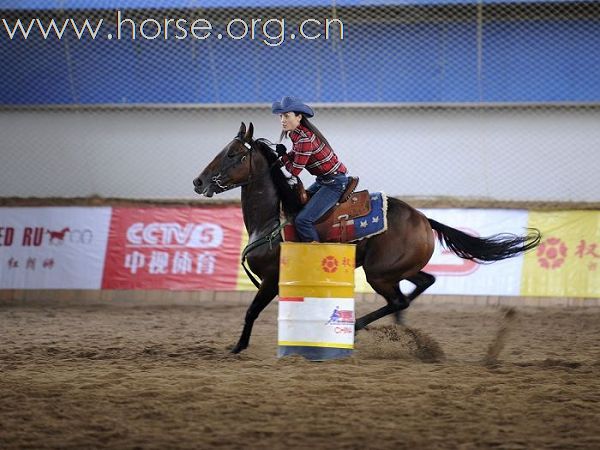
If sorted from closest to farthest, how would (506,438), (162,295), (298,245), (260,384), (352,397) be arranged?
(506,438), (352,397), (260,384), (298,245), (162,295)

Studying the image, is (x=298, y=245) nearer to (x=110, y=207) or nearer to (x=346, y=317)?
(x=346, y=317)

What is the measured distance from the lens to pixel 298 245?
777 centimetres

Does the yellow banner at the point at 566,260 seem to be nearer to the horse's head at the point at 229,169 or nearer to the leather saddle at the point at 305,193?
the leather saddle at the point at 305,193

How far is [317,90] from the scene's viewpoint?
15.1m

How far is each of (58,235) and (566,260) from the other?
769cm

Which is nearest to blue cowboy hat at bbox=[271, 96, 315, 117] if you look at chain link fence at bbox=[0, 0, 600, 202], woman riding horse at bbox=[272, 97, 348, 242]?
woman riding horse at bbox=[272, 97, 348, 242]

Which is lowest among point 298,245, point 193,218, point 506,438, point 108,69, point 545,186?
point 506,438

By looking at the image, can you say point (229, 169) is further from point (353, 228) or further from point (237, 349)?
point (237, 349)

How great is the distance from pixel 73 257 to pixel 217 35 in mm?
4395

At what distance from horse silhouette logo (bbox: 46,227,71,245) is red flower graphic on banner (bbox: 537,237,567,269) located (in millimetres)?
7209

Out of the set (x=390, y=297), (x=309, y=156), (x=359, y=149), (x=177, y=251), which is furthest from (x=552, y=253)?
(x=309, y=156)

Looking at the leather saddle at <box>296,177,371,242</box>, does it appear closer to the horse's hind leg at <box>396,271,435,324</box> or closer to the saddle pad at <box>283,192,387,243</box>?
the saddle pad at <box>283,192,387,243</box>

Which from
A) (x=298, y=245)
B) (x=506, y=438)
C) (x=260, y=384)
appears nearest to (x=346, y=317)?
(x=298, y=245)

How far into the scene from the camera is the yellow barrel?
305 inches
